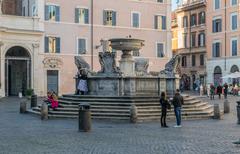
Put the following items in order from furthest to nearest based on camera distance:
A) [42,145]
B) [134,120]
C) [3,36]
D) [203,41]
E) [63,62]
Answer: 1. [203,41]
2. [63,62]
3. [3,36]
4. [134,120]
5. [42,145]

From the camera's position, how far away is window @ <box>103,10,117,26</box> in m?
54.1

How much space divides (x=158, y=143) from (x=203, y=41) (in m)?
59.7

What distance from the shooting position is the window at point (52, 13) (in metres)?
50.3

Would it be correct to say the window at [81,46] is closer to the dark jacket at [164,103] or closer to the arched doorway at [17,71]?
the arched doorway at [17,71]

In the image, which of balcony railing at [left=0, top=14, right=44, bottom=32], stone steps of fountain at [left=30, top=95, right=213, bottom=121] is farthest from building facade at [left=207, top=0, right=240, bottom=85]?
A: stone steps of fountain at [left=30, top=95, right=213, bottom=121]

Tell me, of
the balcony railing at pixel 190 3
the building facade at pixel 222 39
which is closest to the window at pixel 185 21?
the balcony railing at pixel 190 3

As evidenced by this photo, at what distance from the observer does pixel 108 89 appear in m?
26.2

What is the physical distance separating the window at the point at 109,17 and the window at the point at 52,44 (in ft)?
19.8

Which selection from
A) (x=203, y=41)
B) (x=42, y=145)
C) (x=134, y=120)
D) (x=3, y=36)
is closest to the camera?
(x=42, y=145)

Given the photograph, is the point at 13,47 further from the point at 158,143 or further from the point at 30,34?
the point at 158,143

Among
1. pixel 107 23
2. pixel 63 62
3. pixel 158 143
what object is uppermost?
pixel 107 23

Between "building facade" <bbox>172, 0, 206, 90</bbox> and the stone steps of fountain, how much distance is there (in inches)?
1828

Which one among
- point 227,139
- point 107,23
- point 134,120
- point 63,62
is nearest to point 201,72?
point 107,23

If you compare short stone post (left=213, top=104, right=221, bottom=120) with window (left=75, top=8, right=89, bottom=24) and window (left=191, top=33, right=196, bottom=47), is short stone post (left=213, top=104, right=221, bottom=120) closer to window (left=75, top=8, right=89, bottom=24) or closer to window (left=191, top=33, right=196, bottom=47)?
window (left=75, top=8, right=89, bottom=24)
